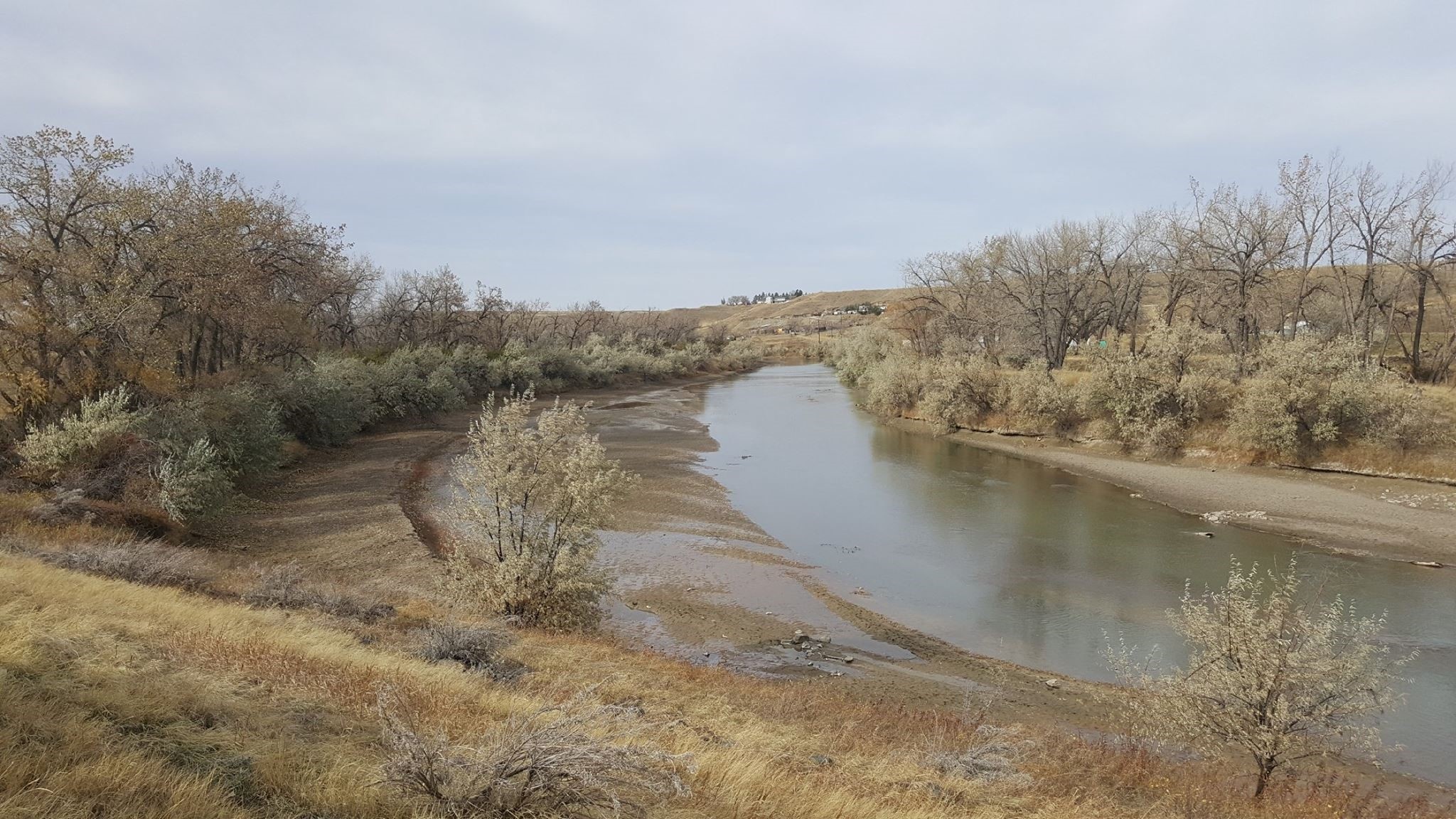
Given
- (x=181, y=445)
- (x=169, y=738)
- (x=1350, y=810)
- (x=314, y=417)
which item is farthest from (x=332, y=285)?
(x=1350, y=810)

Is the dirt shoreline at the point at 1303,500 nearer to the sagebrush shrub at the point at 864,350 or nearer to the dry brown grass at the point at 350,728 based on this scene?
the dry brown grass at the point at 350,728

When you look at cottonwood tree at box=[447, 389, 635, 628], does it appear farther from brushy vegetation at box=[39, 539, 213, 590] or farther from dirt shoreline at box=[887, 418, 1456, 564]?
dirt shoreline at box=[887, 418, 1456, 564]

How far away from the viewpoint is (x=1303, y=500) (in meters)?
21.9

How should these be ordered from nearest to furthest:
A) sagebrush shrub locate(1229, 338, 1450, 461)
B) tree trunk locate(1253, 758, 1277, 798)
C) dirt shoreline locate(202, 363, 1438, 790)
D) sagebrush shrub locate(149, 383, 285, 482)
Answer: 1. tree trunk locate(1253, 758, 1277, 798)
2. dirt shoreline locate(202, 363, 1438, 790)
3. sagebrush shrub locate(149, 383, 285, 482)
4. sagebrush shrub locate(1229, 338, 1450, 461)

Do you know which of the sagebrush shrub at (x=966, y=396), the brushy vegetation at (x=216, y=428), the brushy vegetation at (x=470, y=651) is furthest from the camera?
the sagebrush shrub at (x=966, y=396)

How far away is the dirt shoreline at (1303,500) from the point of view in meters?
18.3

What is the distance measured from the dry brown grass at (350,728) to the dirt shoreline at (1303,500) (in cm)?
1385

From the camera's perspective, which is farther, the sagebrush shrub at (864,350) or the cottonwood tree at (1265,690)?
the sagebrush shrub at (864,350)

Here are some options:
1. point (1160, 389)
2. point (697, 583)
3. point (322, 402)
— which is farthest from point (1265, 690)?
point (322, 402)

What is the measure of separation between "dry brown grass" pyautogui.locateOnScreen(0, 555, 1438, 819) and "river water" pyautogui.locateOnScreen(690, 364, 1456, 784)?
4.37 meters

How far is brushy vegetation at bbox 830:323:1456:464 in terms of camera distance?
81.5 ft

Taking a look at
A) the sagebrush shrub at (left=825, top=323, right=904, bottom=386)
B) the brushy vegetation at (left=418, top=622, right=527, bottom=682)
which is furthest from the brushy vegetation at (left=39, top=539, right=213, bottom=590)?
the sagebrush shrub at (left=825, top=323, right=904, bottom=386)

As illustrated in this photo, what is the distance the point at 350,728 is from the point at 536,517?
6.98 meters

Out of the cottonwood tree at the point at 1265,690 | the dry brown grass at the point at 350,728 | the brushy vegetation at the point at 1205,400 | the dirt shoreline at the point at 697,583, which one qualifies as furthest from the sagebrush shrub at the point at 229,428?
the brushy vegetation at the point at 1205,400
